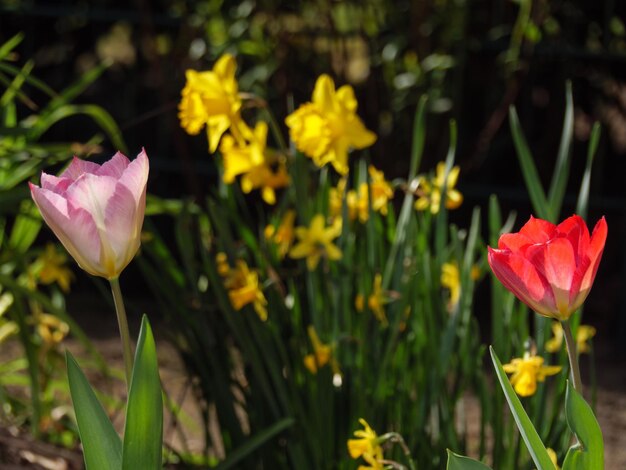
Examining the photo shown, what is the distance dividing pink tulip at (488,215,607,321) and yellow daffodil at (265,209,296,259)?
0.87 m

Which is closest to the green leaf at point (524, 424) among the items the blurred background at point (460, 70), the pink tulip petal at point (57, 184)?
the pink tulip petal at point (57, 184)

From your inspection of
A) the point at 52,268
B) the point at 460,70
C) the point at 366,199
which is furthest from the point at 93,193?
the point at 460,70

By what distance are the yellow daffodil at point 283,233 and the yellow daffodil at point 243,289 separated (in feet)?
0.20

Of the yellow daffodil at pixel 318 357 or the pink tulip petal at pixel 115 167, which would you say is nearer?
the pink tulip petal at pixel 115 167

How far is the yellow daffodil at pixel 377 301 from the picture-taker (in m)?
1.55

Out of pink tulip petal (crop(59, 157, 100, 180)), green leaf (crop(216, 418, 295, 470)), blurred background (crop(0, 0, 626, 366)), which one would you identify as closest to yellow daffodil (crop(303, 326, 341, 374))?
green leaf (crop(216, 418, 295, 470))

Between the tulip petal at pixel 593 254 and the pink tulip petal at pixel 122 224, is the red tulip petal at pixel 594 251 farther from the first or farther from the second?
the pink tulip petal at pixel 122 224

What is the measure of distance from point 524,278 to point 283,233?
88cm

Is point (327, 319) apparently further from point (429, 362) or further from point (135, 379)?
point (135, 379)

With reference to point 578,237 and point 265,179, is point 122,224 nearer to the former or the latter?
point 578,237

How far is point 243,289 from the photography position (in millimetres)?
1573

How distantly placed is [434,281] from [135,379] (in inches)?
30.1

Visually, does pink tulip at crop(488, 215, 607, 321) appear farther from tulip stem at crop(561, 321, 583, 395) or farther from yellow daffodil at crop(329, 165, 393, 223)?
yellow daffodil at crop(329, 165, 393, 223)

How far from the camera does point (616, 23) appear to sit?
3365mm
